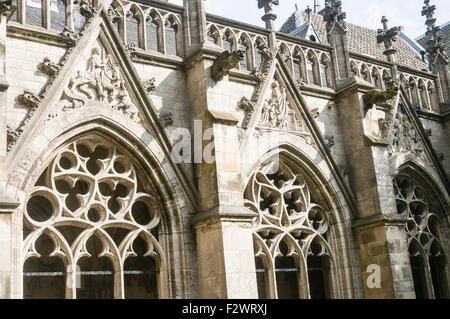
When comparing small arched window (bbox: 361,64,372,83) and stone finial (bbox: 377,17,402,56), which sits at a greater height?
stone finial (bbox: 377,17,402,56)

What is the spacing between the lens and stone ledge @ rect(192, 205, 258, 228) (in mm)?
8883

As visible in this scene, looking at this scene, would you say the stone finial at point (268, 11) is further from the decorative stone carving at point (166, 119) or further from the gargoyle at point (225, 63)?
the decorative stone carving at point (166, 119)

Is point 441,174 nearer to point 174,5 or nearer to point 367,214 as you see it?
point 367,214

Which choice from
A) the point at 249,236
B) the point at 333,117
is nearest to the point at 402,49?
the point at 333,117

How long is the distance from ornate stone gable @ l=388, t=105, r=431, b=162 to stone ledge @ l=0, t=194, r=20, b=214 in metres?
7.69

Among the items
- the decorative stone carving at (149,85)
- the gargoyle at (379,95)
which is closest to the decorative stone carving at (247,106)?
the decorative stone carving at (149,85)

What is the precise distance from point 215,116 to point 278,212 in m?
2.08

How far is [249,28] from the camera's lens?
11297 millimetres

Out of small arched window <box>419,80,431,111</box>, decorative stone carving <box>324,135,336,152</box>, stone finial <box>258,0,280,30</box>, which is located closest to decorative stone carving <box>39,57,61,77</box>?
stone finial <box>258,0,280,30</box>

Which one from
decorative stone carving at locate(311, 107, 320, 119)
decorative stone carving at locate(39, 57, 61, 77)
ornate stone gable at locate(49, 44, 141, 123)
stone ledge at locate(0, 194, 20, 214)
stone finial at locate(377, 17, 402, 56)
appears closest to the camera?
stone ledge at locate(0, 194, 20, 214)

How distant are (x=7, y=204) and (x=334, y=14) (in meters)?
7.80

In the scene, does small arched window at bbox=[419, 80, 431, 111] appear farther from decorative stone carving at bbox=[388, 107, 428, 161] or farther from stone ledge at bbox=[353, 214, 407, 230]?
stone ledge at bbox=[353, 214, 407, 230]

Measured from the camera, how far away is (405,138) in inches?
508

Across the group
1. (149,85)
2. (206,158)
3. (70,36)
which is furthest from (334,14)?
(70,36)
